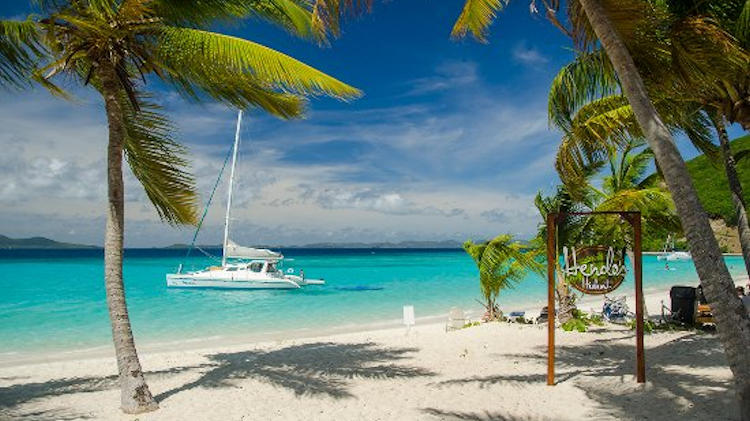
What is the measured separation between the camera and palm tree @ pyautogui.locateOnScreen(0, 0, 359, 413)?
5500mm

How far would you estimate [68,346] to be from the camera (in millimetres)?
14883

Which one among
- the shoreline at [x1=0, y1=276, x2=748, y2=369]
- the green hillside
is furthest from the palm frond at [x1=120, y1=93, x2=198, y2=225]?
the green hillside

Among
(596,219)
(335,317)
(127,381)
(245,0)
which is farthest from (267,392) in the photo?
(335,317)

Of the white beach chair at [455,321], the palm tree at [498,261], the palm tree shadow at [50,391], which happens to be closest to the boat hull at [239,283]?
the white beach chair at [455,321]

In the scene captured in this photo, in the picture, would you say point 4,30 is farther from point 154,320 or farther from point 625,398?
point 154,320

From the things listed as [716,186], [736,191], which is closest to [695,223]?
[736,191]

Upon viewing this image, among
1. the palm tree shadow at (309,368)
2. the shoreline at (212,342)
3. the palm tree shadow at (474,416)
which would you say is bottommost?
the shoreline at (212,342)

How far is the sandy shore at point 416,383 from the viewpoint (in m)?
6.13

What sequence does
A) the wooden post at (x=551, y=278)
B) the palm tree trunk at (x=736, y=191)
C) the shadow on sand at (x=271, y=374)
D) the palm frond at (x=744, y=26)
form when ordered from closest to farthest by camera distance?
the palm frond at (x=744, y=26) → the wooden post at (x=551, y=278) → the shadow on sand at (x=271, y=374) → the palm tree trunk at (x=736, y=191)

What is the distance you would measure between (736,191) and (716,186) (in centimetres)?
8792

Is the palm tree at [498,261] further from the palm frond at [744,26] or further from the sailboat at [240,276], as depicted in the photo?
the sailboat at [240,276]

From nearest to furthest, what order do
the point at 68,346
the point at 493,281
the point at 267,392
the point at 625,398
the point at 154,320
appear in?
1. the point at 625,398
2. the point at 267,392
3. the point at 493,281
4. the point at 68,346
5. the point at 154,320

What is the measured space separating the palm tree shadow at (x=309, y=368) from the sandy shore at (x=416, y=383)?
21 millimetres

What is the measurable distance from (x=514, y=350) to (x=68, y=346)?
12400 mm
